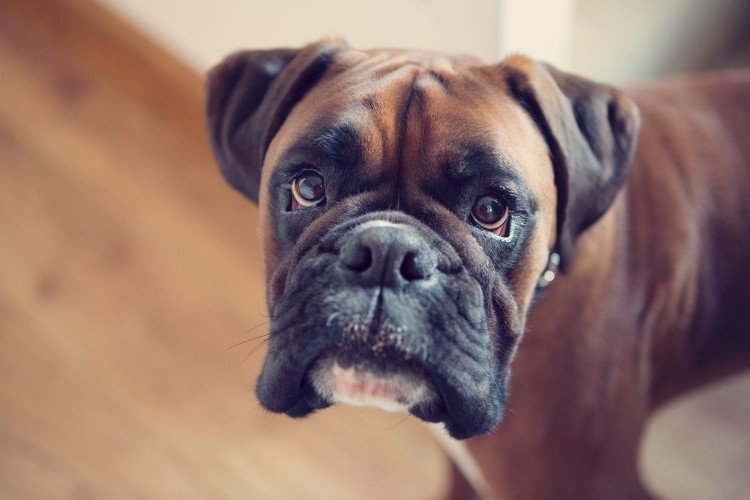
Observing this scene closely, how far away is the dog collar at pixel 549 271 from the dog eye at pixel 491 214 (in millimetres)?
162

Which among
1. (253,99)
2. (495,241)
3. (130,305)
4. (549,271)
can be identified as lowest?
(130,305)

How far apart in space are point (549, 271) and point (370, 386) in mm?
420


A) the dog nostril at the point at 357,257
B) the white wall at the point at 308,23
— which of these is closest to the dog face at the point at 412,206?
the dog nostril at the point at 357,257

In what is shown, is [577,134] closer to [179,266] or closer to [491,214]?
[491,214]

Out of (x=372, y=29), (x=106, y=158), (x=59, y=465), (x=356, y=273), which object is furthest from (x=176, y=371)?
(x=356, y=273)

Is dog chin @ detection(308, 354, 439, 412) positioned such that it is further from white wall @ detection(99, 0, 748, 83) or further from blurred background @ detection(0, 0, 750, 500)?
white wall @ detection(99, 0, 748, 83)

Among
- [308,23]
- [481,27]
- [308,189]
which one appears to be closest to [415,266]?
[308,189]

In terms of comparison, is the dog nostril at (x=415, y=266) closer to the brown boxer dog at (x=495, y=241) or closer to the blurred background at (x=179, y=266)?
the brown boxer dog at (x=495, y=241)

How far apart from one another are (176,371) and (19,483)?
0.48m

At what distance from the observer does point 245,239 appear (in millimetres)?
2373

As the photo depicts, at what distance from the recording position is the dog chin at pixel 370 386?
1.03 m

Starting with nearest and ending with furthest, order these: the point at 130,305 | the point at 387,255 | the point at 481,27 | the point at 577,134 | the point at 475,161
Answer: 1. the point at 387,255
2. the point at 475,161
3. the point at 577,134
4. the point at 481,27
5. the point at 130,305

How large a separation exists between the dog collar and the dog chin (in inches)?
12.9

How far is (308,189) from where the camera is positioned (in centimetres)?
118
